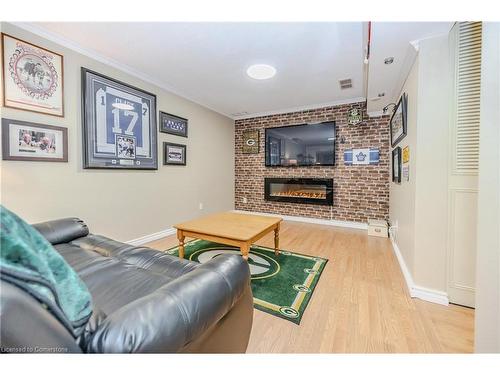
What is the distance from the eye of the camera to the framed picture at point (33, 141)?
187 centimetres

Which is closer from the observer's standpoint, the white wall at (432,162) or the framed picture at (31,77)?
the white wall at (432,162)

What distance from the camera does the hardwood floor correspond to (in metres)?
1.26

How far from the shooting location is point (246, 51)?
7.72 ft

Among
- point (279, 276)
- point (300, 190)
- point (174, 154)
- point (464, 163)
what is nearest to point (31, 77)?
point (174, 154)

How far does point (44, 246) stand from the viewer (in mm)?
551

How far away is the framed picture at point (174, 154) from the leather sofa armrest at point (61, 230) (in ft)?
5.77

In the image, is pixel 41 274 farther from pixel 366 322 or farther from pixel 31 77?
pixel 31 77

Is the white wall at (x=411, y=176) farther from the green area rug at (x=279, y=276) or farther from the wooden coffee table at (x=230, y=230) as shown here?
the wooden coffee table at (x=230, y=230)

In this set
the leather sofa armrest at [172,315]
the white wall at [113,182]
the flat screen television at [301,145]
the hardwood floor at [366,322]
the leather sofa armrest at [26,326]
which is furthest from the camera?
the flat screen television at [301,145]

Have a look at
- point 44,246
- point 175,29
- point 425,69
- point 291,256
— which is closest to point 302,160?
point 291,256

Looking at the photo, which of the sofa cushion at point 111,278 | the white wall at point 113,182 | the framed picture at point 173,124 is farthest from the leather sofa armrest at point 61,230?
the framed picture at point 173,124

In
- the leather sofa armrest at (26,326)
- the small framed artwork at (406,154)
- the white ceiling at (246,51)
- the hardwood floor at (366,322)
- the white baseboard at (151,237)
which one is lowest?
the hardwood floor at (366,322)

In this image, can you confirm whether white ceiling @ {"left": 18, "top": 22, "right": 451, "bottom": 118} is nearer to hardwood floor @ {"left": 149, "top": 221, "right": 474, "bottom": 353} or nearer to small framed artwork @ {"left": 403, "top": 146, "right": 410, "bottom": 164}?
small framed artwork @ {"left": 403, "top": 146, "right": 410, "bottom": 164}

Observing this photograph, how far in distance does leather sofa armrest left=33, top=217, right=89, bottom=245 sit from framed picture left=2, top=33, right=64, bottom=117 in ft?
3.90
